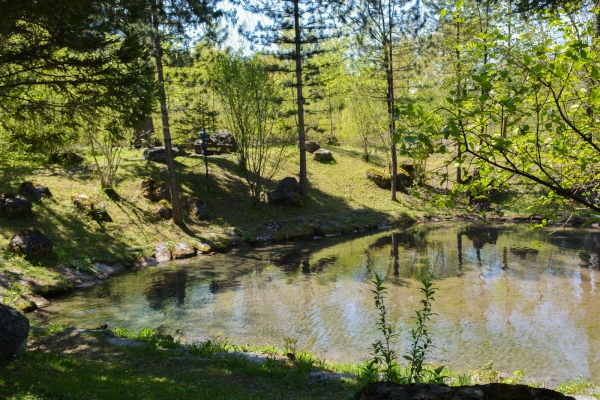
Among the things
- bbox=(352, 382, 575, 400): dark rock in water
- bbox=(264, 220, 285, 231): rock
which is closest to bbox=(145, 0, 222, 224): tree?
bbox=(264, 220, 285, 231): rock

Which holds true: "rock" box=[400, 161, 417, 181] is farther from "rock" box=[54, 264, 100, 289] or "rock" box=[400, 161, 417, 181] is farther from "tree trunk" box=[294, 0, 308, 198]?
"rock" box=[54, 264, 100, 289]

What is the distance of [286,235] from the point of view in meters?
19.1

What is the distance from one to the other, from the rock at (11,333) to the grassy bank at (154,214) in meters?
4.48

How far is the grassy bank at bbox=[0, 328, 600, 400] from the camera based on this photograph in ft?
16.7

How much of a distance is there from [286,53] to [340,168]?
9270 mm

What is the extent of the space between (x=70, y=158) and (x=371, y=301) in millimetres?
15786

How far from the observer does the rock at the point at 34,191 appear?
1531 cm

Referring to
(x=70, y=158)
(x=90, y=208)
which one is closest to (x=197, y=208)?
(x=90, y=208)

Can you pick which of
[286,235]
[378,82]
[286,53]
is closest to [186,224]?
[286,235]

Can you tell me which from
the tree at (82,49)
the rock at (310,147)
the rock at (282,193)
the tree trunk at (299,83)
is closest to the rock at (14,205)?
the tree at (82,49)

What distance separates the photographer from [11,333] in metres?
5.83

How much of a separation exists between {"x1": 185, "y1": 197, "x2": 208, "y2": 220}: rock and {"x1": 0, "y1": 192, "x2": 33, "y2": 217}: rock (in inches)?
235

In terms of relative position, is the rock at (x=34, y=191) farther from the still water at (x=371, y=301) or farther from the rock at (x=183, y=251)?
the still water at (x=371, y=301)

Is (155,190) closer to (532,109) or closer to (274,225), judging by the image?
(274,225)
